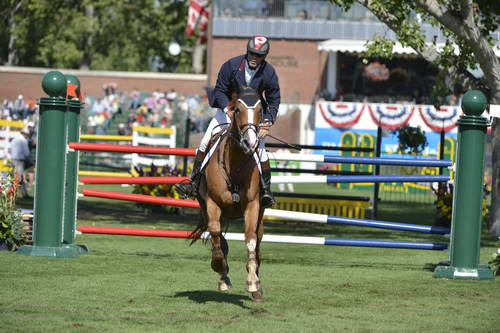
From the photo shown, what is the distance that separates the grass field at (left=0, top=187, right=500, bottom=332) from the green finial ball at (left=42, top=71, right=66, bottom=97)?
215 cm

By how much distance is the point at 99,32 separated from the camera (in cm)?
5850

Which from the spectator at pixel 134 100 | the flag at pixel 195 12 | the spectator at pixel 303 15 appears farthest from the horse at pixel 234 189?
the spectator at pixel 303 15

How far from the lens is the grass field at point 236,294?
824 cm

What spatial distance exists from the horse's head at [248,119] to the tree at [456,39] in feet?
27.6

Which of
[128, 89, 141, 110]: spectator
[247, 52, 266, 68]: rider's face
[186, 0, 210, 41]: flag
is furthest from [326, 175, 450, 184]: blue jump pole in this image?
[186, 0, 210, 41]: flag

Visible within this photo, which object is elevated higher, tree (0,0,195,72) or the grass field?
tree (0,0,195,72)

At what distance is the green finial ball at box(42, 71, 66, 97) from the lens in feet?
40.0

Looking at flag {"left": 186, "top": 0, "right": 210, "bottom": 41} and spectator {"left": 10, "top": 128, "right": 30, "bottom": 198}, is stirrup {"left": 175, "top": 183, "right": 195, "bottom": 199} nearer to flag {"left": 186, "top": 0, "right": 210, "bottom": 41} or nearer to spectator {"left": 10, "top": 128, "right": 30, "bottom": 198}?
spectator {"left": 10, "top": 128, "right": 30, "bottom": 198}

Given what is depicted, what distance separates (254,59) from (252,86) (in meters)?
0.30

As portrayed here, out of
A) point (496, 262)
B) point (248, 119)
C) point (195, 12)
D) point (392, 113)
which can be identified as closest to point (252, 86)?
point (248, 119)

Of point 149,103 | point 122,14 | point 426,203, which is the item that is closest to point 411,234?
point 426,203

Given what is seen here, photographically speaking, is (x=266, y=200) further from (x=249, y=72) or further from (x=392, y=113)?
(x=392, y=113)

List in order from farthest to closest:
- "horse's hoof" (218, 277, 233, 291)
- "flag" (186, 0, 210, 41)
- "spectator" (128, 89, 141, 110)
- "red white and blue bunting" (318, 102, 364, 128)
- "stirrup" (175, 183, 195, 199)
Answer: "flag" (186, 0, 210, 41) → "spectator" (128, 89, 141, 110) → "red white and blue bunting" (318, 102, 364, 128) → "stirrup" (175, 183, 195, 199) → "horse's hoof" (218, 277, 233, 291)

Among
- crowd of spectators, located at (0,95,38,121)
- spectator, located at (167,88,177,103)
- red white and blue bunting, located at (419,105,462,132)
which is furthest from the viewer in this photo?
spectator, located at (167,88,177,103)
